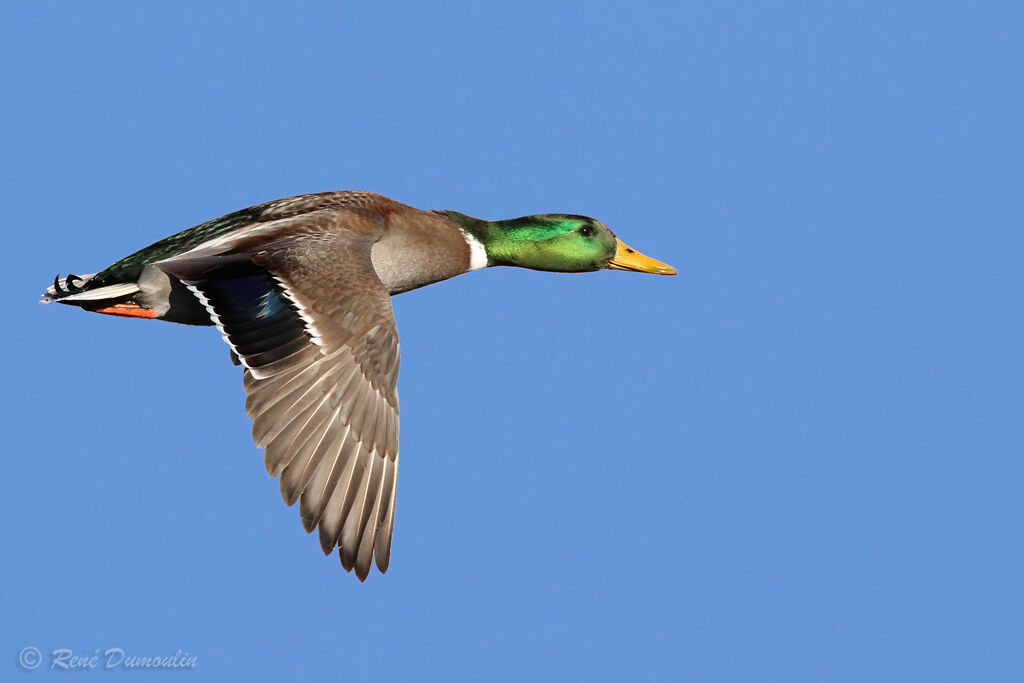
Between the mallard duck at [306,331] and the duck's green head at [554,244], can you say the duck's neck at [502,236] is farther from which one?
the mallard duck at [306,331]

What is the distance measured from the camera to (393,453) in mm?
6258

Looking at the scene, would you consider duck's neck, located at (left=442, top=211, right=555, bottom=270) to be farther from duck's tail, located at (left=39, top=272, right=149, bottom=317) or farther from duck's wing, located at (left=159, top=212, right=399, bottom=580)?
duck's tail, located at (left=39, top=272, right=149, bottom=317)

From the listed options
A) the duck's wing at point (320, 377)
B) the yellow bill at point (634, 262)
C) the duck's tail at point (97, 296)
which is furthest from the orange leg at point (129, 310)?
the yellow bill at point (634, 262)

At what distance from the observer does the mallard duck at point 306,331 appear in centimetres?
601

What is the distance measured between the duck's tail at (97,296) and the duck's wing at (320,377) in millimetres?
721

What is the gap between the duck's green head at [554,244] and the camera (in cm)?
807

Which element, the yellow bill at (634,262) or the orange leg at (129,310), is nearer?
the orange leg at (129,310)

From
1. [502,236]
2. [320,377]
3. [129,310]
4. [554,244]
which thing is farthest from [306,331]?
[554,244]

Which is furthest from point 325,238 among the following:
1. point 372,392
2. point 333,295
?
point 372,392

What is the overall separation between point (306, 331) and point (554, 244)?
2.41 meters

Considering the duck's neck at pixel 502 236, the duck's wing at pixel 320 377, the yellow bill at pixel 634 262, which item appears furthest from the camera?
the yellow bill at pixel 634 262

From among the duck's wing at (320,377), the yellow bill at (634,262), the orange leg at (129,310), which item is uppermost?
the yellow bill at (634,262)

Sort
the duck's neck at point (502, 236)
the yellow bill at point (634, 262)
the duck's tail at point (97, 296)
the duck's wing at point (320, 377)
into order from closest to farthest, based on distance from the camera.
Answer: the duck's wing at point (320, 377) → the duck's tail at point (97, 296) → the duck's neck at point (502, 236) → the yellow bill at point (634, 262)

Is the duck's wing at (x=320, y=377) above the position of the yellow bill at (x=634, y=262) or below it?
below
